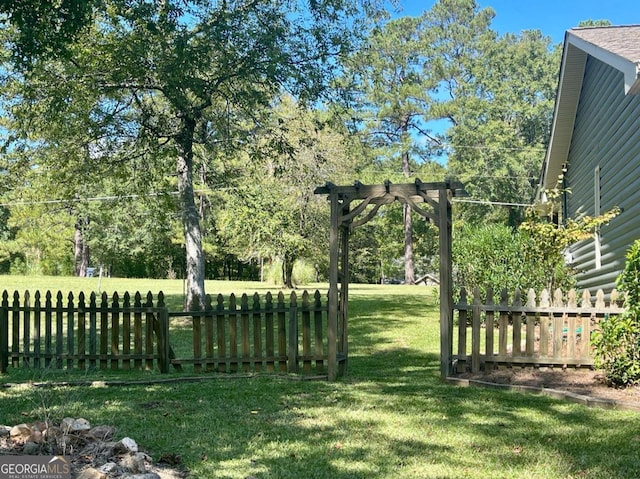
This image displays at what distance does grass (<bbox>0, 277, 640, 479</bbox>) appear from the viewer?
4.29 m

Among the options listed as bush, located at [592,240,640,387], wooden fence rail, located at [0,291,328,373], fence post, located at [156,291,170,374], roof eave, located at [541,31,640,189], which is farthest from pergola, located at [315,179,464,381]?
roof eave, located at [541,31,640,189]

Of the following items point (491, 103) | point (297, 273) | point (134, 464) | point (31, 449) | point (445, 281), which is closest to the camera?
point (134, 464)

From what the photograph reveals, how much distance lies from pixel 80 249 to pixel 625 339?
149 feet

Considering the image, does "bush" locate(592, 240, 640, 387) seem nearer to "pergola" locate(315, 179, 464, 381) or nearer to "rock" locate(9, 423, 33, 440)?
"pergola" locate(315, 179, 464, 381)

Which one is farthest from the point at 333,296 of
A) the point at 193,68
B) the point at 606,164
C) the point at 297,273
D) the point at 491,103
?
the point at 491,103

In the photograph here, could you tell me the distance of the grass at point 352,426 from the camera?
429cm

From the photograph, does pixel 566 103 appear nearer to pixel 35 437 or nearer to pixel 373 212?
pixel 373 212

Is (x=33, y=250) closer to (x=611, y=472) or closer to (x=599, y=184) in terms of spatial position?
(x=599, y=184)

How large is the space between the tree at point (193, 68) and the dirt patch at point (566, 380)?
7542 millimetres

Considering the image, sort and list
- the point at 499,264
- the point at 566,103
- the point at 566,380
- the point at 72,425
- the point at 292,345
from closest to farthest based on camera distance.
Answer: the point at 72,425 → the point at 566,380 → the point at 292,345 → the point at 499,264 → the point at 566,103

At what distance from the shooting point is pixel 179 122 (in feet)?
51.8

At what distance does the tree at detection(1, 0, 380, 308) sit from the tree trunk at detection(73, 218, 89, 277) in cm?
3089

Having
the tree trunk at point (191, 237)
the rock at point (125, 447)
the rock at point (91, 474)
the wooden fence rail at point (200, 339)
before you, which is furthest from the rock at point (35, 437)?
the tree trunk at point (191, 237)

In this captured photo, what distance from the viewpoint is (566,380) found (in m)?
7.46
